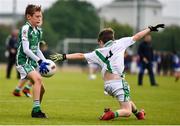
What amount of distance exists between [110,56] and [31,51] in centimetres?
150

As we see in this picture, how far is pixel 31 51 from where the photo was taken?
12.9 meters

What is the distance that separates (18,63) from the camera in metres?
13.2

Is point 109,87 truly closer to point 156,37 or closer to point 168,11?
point 156,37

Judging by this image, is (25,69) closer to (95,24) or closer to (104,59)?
(104,59)

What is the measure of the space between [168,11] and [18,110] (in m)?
46.9

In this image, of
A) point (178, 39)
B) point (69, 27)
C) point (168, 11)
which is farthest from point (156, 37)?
point (69, 27)

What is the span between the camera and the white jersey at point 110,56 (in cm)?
1266

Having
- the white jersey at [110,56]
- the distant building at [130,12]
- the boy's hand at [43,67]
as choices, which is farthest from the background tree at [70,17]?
the boy's hand at [43,67]

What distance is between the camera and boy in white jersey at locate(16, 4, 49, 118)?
12.8 meters

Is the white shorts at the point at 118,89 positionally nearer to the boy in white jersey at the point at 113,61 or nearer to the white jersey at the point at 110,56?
the boy in white jersey at the point at 113,61

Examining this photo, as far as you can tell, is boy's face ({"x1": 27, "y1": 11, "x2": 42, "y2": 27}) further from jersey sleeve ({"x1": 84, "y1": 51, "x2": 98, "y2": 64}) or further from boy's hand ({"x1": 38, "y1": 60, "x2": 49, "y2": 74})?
jersey sleeve ({"x1": 84, "y1": 51, "x2": 98, "y2": 64})

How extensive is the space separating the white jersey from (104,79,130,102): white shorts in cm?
19

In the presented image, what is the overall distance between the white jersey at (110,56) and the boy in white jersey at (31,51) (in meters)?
0.97

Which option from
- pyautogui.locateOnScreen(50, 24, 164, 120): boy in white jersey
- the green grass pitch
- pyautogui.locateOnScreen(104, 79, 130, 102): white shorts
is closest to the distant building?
the green grass pitch
